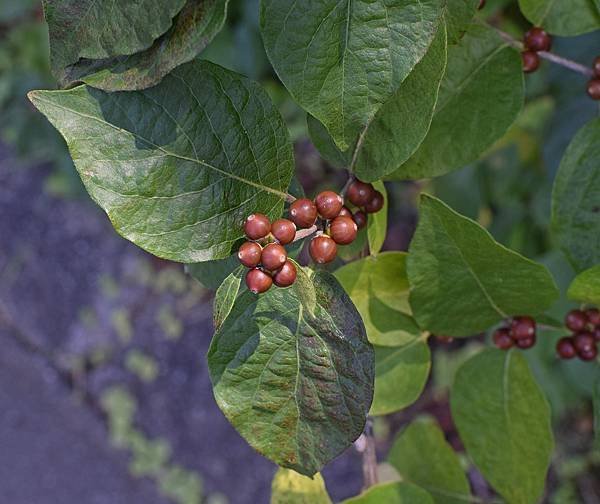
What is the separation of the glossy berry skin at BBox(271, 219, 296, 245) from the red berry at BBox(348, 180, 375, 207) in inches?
4.3

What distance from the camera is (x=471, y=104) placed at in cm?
80

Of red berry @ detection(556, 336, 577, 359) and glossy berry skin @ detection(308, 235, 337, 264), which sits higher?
glossy berry skin @ detection(308, 235, 337, 264)

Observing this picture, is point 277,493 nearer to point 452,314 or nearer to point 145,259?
point 452,314

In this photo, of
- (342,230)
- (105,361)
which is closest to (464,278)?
(342,230)

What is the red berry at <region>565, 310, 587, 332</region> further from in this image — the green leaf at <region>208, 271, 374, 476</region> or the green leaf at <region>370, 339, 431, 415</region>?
the green leaf at <region>208, 271, 374, 476</region>

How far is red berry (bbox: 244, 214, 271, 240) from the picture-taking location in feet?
2.07

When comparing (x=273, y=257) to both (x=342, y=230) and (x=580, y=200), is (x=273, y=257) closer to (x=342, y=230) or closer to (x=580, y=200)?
(x=342, y=230)

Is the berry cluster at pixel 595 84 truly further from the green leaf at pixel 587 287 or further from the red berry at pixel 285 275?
the red berry at pixel 285 275

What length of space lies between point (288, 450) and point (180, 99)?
12.6 inches

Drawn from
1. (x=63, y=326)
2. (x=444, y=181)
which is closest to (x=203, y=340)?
(x=63, y=326)

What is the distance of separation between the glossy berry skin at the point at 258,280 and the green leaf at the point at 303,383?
7cm

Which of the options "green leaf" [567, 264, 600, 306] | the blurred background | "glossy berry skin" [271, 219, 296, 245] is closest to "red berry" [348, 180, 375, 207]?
"glossy berry skin" [271, 219, 296, 245]

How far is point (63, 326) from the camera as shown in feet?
9.33

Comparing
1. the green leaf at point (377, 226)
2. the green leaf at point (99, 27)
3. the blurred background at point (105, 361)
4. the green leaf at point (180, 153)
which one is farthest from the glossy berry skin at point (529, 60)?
the blurred background at point (105, 361)
